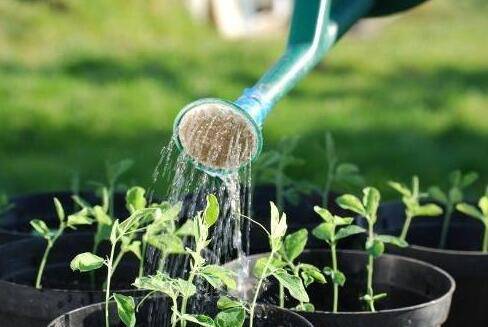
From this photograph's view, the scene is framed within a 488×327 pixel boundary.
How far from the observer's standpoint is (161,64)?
7.19 m

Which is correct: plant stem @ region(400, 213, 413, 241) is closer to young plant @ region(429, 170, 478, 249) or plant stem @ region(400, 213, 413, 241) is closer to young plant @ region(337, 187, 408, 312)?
young plant @ region(429, 170, 478, 249)

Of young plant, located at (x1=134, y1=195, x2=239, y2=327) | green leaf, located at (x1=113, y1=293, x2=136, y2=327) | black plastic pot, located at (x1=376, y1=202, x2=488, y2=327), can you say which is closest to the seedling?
black plastic pot, located at (x1=376, y1=202, x2=488, y2=327)

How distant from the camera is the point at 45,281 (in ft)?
8.22

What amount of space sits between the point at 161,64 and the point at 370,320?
206 inches

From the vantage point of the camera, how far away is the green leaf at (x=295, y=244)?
7.11 ft

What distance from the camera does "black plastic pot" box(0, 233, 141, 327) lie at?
2.14m

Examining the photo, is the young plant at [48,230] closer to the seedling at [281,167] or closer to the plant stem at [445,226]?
the seedling at [281,167]

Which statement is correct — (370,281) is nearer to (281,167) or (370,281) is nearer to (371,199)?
(371,199)

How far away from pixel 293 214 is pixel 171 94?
371 cm

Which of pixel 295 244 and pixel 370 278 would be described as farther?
pixel 370 278

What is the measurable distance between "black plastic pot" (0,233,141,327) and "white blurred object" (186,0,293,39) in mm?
5946

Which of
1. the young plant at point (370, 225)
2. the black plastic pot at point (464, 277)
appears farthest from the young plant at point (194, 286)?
the black plastic pot at point (464, 277)

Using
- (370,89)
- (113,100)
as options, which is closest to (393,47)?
(370,89)

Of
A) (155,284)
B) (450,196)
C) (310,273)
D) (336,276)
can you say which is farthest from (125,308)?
(450,196)
